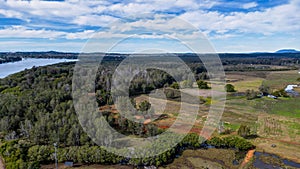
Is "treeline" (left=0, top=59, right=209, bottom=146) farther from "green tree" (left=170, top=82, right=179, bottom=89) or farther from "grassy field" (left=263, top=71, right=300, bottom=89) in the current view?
"grassy field" (left=263, top=71, right=300, bottom=89)

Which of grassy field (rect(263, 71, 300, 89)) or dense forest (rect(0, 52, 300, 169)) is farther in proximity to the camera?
grassy field (rect(263, 71, 300, 89))

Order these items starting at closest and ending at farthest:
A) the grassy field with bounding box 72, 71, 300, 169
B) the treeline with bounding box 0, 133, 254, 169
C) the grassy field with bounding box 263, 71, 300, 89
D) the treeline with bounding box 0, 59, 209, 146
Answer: the treeline with bounding box 0, 133, 254, 169 → the grassy field with bounding box 72, 71, 300, 169 → the treeline with bounding box 0, 59, 209, 146 → the grassy field with bounding box 263, 71, 300, 89

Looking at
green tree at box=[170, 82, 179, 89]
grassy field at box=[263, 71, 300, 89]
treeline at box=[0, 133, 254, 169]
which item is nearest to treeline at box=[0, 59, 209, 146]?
treeline at box=[0, 133, 254, 169]

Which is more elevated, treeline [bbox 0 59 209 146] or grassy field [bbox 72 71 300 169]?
treeline [bbox 0 59 209 146]

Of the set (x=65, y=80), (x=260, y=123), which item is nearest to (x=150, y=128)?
(x=260, y=123)

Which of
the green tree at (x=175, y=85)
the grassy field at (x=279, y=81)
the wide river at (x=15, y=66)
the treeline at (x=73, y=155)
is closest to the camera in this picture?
the treeline at (x=73, y=155)

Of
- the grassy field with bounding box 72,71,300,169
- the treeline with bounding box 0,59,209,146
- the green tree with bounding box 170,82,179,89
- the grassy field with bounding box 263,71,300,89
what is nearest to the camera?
the grassy field with bounding box 72,71,300,169

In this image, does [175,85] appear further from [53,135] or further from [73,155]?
[73,155]

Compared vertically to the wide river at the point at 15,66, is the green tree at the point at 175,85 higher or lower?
lower

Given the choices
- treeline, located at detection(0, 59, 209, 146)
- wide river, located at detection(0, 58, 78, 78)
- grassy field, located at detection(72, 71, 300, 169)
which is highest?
wide river, located at detection(0, 58, 78, 78)

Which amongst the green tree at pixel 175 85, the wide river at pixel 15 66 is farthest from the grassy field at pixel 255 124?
the wide river at pixel 15 66

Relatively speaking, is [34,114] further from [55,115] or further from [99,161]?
[99,161]

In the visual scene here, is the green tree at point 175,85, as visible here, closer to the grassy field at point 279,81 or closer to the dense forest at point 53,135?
the dense forest at point 53,135
